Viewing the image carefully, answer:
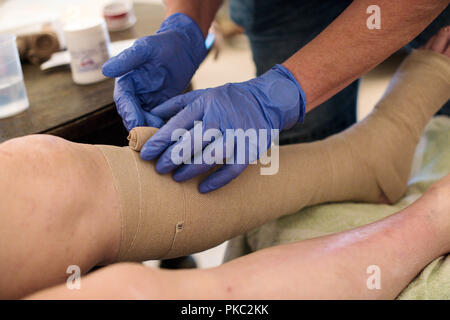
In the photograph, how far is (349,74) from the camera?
0.95 m

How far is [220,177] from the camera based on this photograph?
0.82 meters

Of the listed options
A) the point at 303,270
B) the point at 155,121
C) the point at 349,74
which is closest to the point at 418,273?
the point at 303,270

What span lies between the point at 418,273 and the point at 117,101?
2.09 feet

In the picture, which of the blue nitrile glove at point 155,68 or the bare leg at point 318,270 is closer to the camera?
the bare leg at point 318,270

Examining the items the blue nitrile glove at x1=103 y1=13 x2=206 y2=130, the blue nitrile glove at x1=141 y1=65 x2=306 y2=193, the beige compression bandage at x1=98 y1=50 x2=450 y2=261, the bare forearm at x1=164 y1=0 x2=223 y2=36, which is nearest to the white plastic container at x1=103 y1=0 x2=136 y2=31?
the bare forearm at x1=164 y1=0 x2=223 y2=36

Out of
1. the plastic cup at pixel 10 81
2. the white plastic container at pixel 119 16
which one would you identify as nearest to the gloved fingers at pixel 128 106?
the plastic cup at pixel 10 81

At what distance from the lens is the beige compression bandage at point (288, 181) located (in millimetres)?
769

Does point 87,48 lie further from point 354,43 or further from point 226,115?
point 354,43

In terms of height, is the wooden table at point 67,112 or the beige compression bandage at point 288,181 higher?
the wooden table at point 67,112

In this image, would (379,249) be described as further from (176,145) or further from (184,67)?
(184,67)

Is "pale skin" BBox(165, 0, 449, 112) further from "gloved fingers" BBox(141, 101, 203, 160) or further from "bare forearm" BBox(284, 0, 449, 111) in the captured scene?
"gloved fingers" BBox(141, 101, 203, 160)

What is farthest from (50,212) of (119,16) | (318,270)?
(119,16)

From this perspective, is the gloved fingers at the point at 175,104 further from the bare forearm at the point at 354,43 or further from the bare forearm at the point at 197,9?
the bare forearm at the point at 197,9

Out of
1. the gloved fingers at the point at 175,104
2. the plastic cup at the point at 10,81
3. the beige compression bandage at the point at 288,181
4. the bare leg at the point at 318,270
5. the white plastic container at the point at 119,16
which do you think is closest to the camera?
the bare leg at the point at 318,270
